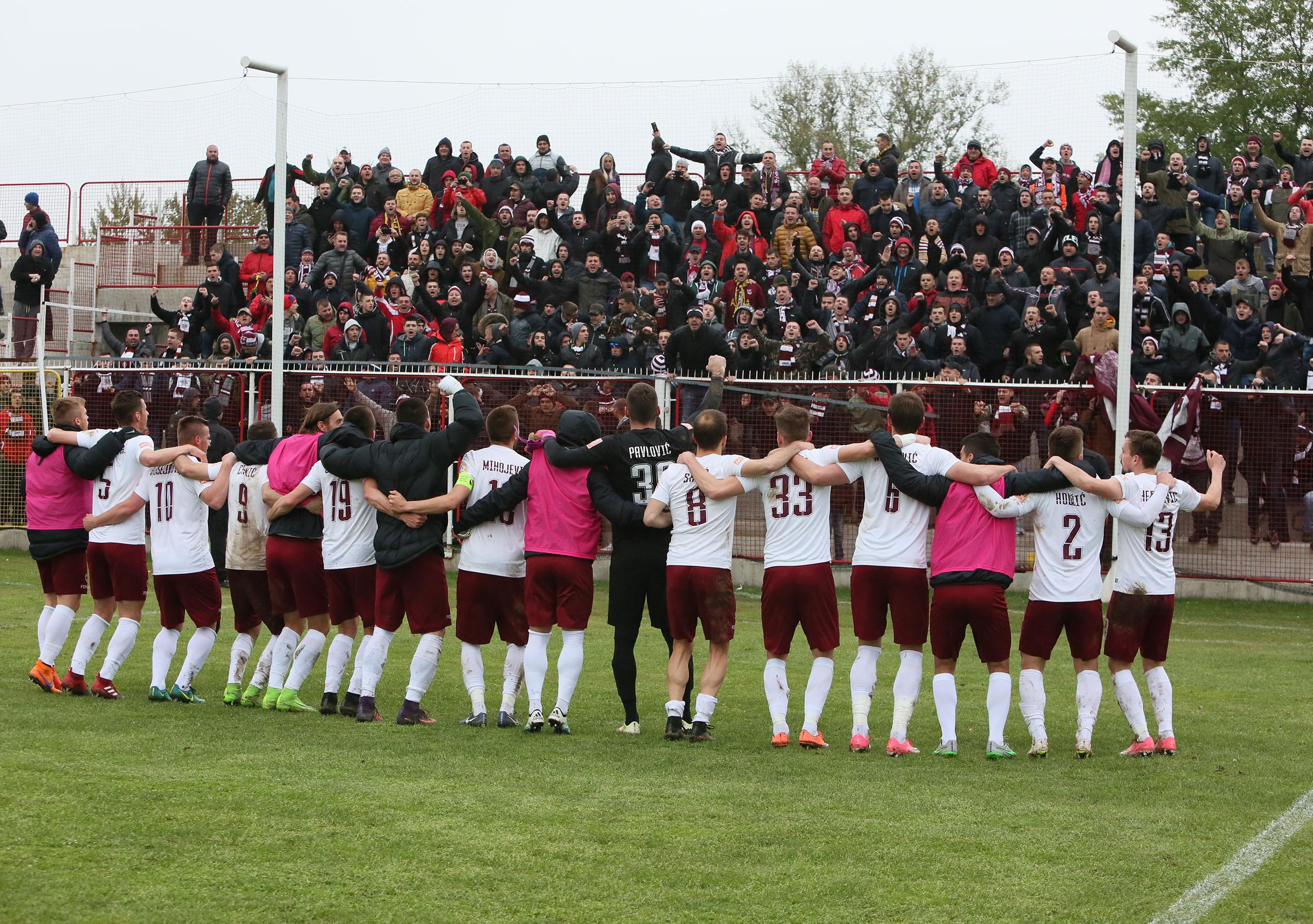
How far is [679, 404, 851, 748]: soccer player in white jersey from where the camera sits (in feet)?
29.3

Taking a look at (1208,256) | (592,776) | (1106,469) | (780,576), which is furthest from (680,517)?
(1208,256)

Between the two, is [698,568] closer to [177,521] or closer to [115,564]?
[177,521]

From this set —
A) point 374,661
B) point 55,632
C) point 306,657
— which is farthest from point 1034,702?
point 55,632

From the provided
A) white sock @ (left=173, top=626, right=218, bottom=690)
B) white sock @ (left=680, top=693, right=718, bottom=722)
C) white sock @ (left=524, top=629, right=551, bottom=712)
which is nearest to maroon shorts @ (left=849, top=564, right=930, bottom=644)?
white sock @ (left=680, top=693, right=718, bottom=722)

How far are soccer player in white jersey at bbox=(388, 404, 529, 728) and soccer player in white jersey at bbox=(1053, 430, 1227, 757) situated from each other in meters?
3.54

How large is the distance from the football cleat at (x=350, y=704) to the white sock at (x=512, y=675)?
3.48 feet

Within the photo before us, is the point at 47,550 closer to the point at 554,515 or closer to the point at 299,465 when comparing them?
the point at 299,465

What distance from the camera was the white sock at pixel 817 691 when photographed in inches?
353

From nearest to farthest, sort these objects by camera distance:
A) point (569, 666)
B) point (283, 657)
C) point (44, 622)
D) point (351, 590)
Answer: point (569, 666)
point (351, 590)
point (283, 657)
point (44, 622)

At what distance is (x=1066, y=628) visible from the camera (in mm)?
8922

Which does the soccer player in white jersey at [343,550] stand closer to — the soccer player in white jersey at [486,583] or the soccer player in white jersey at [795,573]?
the soccer player in white jersey at [486,583]

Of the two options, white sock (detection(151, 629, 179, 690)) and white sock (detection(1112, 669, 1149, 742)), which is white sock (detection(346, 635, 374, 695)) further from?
white sock (detection(1112, 669, 1149, 742))

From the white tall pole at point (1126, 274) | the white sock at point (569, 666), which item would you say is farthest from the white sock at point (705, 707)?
the white tall pole at point (1126, 274)

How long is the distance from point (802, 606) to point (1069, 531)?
1687 mm
